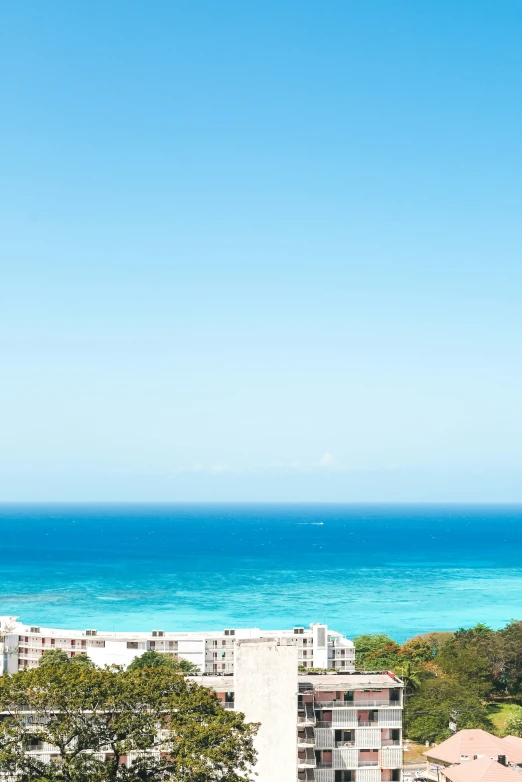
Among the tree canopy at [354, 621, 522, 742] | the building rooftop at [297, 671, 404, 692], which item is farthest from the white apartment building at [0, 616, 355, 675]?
the building rooftop at [297, 671, 404, 692]

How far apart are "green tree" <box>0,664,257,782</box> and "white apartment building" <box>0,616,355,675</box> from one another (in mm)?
33810

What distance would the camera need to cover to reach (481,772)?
31141 millimetres

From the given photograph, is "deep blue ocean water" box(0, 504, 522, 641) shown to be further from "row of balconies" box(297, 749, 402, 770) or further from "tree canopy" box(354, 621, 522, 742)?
"row of balconies" box(297, 749, 402, 770)

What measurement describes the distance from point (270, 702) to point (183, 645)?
1351 inches

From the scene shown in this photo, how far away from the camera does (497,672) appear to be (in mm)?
50969

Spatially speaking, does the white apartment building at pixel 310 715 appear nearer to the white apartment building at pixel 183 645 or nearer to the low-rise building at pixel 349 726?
the low-rise building at pixel 349 726

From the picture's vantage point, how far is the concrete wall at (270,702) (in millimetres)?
23859

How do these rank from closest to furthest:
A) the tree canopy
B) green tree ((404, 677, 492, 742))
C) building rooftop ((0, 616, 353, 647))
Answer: green tree ((404, 677, 492, 742)) < the tree canopy < building rooftop ((0, 616, 353, 647))

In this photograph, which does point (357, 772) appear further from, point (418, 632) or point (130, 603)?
point (130, 603)

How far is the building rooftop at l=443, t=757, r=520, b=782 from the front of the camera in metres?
30.6

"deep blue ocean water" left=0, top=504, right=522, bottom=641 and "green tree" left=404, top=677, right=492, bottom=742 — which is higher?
"deep blue ocean water" left=0, top=504, right=522, bottom=641

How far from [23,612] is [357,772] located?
65.8m

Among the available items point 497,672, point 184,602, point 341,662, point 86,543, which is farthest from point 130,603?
point 86,543

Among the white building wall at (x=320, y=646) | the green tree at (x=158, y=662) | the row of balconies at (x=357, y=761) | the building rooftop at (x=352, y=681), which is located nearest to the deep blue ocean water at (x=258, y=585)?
the white building wall at (x=320, y=646)
